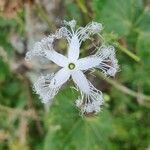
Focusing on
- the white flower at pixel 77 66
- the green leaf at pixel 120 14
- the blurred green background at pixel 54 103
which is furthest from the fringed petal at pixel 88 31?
the blurred green background at pixel 54 103

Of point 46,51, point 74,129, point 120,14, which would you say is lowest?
point 46,51

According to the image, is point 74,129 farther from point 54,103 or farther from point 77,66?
point 77,66

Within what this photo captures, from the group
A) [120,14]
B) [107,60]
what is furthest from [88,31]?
[120,14]

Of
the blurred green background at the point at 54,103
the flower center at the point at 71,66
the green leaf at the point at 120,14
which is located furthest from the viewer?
the blurred green background at the point at 54,103

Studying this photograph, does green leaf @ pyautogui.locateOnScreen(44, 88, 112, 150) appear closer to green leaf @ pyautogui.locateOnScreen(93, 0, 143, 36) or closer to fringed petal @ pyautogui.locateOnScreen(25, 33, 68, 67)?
green leaf @ pyautogui.locateOnScreen(93, 0, 143, 36)

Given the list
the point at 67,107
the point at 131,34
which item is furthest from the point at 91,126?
the point at 131,34

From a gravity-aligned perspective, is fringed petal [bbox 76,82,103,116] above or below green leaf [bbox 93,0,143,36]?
below

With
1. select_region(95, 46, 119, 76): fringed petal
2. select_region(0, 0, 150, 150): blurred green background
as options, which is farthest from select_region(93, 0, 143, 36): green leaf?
select_region(95, 46, 119, 76): fringed petal

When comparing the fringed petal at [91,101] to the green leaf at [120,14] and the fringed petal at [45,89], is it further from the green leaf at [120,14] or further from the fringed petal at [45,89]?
the green leaf at [120,14]
